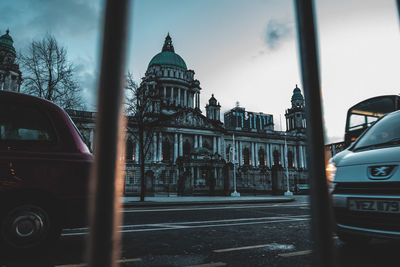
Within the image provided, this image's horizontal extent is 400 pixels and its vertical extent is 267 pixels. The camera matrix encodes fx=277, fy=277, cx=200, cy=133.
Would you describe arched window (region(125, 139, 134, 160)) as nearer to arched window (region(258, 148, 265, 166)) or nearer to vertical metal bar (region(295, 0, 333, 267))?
arched window (region(258, 148, 265, 166))

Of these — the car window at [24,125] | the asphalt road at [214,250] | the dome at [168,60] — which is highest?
the dome at [168,60]

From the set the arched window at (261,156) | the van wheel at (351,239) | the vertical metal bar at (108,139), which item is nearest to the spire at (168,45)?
the arched window at (261,156)

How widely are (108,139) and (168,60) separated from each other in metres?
70.4

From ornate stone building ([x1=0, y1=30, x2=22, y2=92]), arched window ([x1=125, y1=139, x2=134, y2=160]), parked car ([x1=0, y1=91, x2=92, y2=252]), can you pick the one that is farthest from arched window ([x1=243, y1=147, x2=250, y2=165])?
parked car ([x1=0, y1=91, x2=92, y2=252])

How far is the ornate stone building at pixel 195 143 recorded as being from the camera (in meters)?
37.4

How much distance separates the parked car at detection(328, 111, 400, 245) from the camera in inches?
105

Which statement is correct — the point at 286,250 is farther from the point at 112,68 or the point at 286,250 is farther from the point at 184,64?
the point at 184,64

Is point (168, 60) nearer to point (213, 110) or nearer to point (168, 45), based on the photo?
point (168, 45)

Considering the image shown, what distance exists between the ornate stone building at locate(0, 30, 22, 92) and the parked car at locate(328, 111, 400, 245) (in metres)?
49.0

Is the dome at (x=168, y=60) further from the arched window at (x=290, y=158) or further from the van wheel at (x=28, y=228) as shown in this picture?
the van wheel at (x=28, y=228)

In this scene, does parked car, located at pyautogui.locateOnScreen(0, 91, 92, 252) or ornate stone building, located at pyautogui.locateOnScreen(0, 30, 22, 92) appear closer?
parked car, located at pyautogui.locateOnScreen(0, 91, 92, 252)

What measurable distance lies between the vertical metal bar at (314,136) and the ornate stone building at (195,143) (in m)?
28.0

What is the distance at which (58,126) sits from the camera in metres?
3.25

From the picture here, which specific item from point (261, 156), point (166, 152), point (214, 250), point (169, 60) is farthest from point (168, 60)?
point (214, 250)
